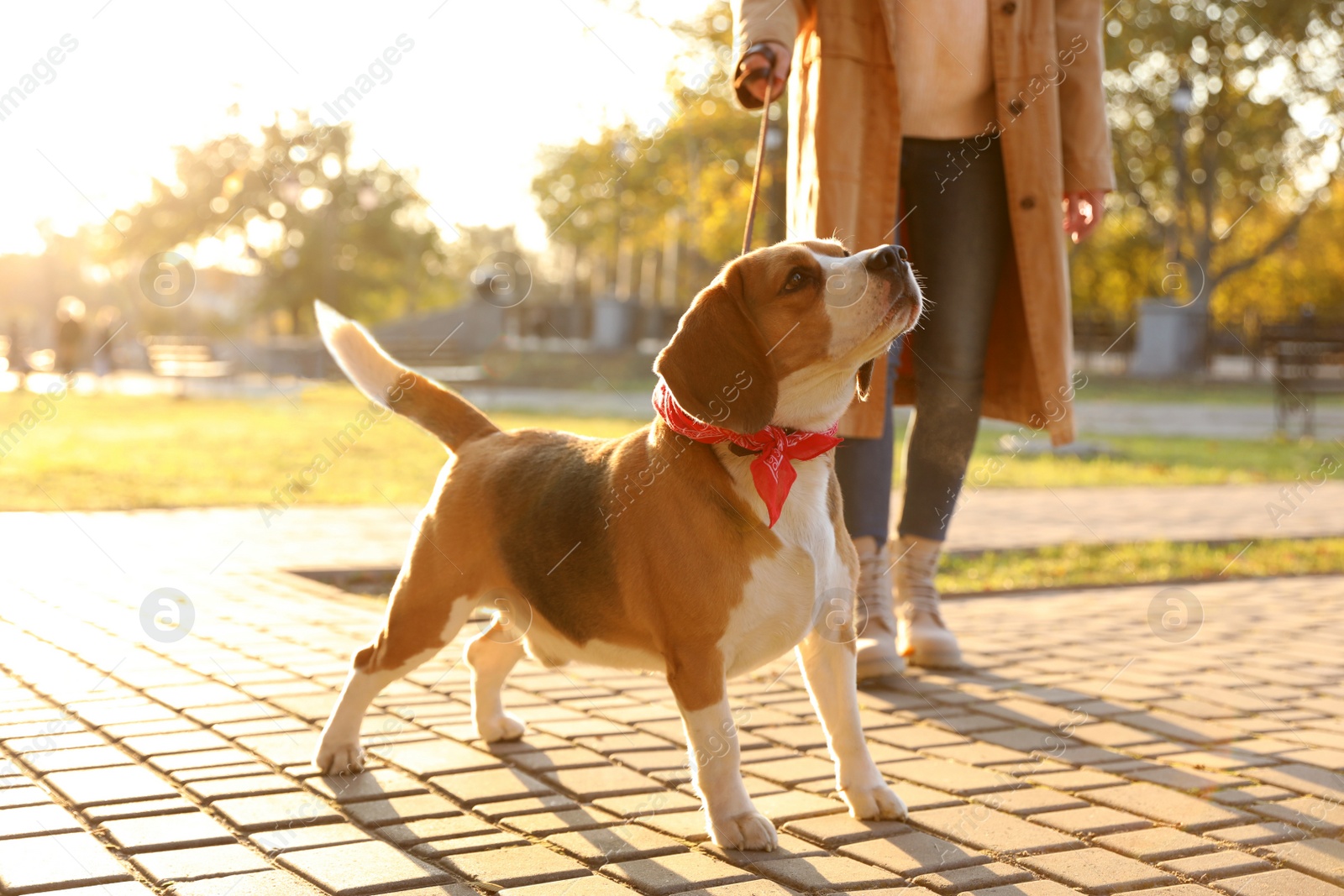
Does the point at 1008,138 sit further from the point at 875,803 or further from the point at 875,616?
the point at 875,803

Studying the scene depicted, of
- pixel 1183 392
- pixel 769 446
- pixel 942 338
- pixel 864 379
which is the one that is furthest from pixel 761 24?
pixel 1183 392

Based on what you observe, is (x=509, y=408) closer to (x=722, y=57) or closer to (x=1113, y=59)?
(x=722, y=57)

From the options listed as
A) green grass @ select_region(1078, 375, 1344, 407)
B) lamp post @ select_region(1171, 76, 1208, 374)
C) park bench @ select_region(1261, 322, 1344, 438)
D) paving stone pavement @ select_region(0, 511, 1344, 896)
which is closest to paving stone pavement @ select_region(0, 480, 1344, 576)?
paving stone pavement @ select_region(0, 511, 1344, 896)

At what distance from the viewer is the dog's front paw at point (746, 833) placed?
10.0 ft

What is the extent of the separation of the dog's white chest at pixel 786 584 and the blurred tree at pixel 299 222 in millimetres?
39582

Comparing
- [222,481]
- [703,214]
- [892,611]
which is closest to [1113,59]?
[703,214]

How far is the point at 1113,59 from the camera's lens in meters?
32.9

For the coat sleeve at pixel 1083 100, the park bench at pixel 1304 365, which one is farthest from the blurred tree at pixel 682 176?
the coat sleeve at pixel 1083 100

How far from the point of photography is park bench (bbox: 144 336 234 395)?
89.8ft

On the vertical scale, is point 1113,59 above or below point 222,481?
above

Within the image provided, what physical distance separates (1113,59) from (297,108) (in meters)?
23.3

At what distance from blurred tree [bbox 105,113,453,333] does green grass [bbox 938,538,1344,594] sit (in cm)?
3581

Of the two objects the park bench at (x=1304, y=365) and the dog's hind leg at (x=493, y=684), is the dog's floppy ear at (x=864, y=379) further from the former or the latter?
the park bench at (x=1304, y=365)

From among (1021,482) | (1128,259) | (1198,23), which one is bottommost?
(1021,482)
